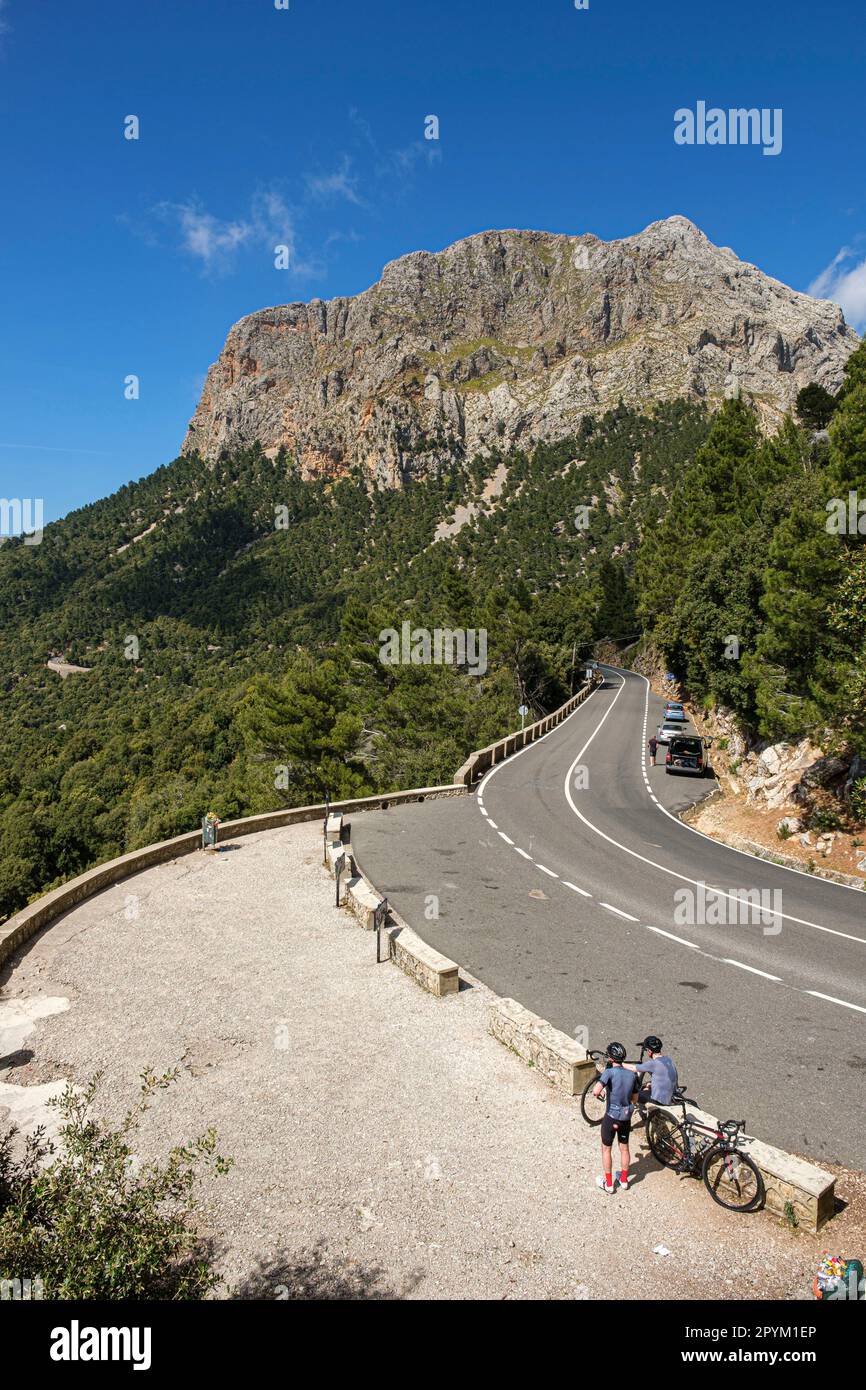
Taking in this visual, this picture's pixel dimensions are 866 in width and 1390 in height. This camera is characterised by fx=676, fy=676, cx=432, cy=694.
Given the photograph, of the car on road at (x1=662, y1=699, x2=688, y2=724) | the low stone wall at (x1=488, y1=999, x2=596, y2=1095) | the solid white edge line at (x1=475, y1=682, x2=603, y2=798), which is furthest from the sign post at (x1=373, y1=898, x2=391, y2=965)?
the car on road at (x1=662, y1=699, x2=688, y2=724)

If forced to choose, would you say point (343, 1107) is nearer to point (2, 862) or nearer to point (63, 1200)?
point (63, 1200)

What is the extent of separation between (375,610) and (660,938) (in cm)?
3616

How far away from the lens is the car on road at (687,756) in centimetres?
3094

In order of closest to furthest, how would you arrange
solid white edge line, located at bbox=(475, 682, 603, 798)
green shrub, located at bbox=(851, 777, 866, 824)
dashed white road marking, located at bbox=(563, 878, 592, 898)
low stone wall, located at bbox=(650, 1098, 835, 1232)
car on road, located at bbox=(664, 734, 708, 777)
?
low stone wall, located at bbox=(650, 1098, 835, 1232) → dashed white road marking, located at bbox=(563, 878, 592, 898) → green shrub, located at bbox=(851, 777, 866, 824) → solid white edge line, located at bbox=(475, 682, 603, 798) → car on road, located at bbox=(664, 734, 708, 777)

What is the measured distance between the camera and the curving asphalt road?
8.02 m

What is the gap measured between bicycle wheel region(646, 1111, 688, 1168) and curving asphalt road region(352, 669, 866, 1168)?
3.47 feet

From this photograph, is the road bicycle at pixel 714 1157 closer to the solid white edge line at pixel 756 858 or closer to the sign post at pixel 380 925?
the sign post at pixel 380 925

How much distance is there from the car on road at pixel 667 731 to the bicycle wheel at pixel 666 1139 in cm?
2811

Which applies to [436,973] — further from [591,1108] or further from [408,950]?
[591,1108]

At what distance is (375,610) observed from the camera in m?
46.3

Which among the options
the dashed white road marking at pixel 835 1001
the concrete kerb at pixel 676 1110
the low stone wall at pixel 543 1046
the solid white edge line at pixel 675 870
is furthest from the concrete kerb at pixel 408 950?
the solid white edge line at pixel 675 870

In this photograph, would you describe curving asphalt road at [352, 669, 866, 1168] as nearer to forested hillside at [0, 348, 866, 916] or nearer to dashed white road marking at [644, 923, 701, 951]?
dashed white road marking at [644, 923, 701, 951]

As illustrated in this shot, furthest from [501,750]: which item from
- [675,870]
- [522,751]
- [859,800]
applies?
[859,800]

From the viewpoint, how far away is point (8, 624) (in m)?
144
